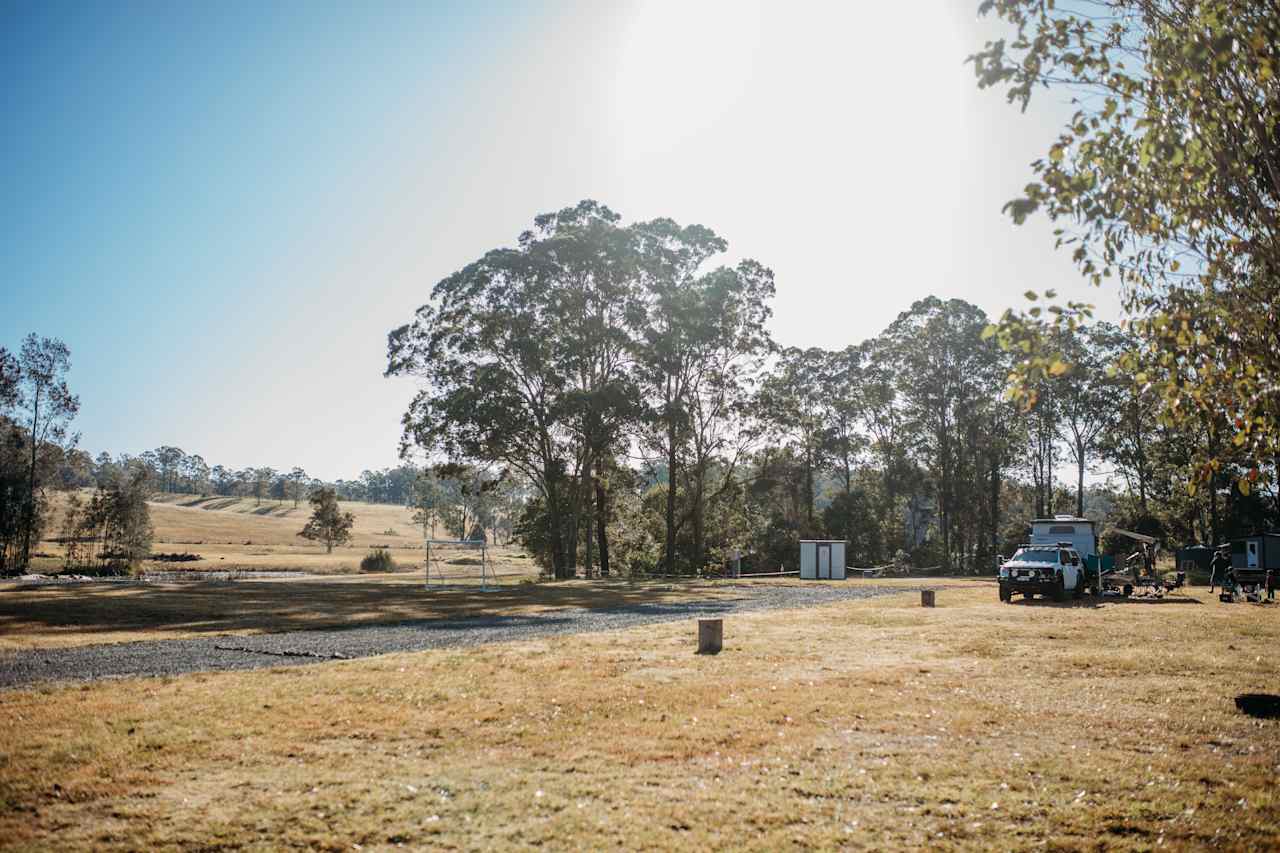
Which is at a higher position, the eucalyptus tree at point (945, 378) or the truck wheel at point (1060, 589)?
the eucalyptus tree at point (945, 378)

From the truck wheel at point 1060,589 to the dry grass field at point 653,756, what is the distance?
1391 centimetres

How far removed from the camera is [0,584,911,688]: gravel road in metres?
11.3

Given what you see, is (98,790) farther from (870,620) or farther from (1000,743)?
(870,620)

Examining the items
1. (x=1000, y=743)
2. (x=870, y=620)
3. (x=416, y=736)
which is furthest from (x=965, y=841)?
(x=870, y=620)

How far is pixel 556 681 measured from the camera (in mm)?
10344

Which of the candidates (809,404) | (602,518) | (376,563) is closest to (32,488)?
(376,563)

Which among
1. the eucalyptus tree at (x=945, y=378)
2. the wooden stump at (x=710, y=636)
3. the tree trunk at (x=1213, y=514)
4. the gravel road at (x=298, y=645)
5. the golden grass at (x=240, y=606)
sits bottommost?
the golden grass at (x=240, y=606)

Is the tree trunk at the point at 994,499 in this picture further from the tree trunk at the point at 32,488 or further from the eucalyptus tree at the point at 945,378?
the tree trunk at the point at 32,488

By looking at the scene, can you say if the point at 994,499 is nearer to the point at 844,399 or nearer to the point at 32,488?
the point at 844,399

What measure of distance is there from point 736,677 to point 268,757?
234 inches

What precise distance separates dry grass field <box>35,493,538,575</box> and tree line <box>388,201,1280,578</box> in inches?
415

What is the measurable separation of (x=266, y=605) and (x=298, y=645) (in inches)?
451

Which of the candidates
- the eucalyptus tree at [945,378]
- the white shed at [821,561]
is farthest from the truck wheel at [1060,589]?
the eucalyptus tree at [945,378]

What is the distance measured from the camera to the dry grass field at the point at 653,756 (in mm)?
5223
